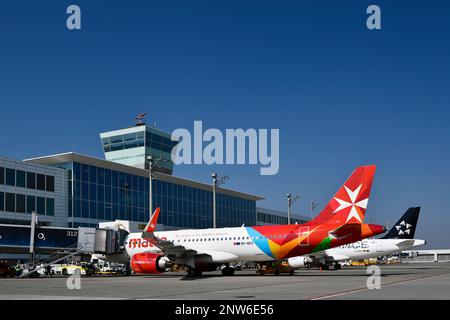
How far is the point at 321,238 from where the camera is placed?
38.2 m

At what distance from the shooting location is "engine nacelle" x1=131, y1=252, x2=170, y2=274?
39938mm

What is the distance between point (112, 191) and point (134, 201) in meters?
5.06

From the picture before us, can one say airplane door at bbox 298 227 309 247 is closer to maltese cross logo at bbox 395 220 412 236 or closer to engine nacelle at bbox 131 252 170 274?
engine nacelle at bbox 131 252 170 274

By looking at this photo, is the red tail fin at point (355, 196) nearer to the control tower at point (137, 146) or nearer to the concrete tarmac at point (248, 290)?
the concrete tarmac at point (248, 290)

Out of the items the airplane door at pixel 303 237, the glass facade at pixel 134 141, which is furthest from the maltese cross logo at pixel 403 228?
the glass facade at pixel 134 141

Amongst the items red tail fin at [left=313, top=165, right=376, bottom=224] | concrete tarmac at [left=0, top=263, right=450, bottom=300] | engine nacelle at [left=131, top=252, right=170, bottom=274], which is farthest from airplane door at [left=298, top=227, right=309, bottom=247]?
engine nacelle at [left=131, top=252, right=170, bottom=274]

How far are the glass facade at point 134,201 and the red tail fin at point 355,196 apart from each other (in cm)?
4643

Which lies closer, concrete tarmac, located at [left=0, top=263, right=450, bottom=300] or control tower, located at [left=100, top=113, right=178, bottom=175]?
concrete tarmac, located at [left=0, top=263, right=450, bottom=300]

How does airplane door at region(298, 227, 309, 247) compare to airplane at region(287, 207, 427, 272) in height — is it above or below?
above

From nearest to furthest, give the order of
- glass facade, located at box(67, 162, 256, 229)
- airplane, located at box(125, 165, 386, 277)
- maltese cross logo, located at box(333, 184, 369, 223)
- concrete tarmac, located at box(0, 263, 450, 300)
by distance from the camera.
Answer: concrete tarmac, located at box(0, 263, 450, 300) → airplane, located at box(125, 165, 386, 277) → maltese cross logo, located at box(333, 184, 369, 223) → glass facade, located at box(67, 162, 256, 229)

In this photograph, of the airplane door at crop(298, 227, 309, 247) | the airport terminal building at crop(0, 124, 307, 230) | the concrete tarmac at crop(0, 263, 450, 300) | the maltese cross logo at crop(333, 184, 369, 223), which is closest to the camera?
the concrete tarmac at crop(0, 263, 450, 300)

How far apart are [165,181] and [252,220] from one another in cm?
3263

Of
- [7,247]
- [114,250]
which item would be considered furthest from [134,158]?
[114,250]
